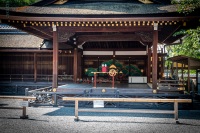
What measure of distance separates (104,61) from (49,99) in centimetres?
664

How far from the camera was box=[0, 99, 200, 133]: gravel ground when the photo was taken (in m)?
6.90

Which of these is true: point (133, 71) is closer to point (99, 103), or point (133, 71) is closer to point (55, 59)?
point (55, 59)

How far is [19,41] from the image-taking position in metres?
20.1

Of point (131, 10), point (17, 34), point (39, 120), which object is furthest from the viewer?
point (17, 34)

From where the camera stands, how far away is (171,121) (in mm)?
8289

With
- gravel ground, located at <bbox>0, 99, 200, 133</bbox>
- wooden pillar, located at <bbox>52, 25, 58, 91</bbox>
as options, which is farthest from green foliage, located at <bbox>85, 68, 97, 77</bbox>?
gravel ground, located at <bbox>0, 99, 200, 133</bbox>

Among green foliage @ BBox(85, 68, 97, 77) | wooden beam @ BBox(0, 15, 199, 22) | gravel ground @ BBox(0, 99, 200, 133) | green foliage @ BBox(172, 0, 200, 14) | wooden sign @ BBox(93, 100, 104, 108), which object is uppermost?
green foliage @ BBox(172, 0, 200, 14)

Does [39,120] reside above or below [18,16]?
below

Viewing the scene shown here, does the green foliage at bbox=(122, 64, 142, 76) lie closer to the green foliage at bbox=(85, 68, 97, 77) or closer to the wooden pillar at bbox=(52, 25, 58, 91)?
the green foliage at bbox=(85, 68, 97, 77)

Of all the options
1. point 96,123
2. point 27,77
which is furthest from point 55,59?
point 27,77

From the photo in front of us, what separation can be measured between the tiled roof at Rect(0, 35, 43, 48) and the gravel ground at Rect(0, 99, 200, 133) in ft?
34.9

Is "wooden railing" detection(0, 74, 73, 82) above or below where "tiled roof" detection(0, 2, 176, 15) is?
below

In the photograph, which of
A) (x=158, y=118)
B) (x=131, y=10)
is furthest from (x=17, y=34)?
(x=158, y=118)

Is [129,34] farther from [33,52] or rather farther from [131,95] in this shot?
[33,52]
